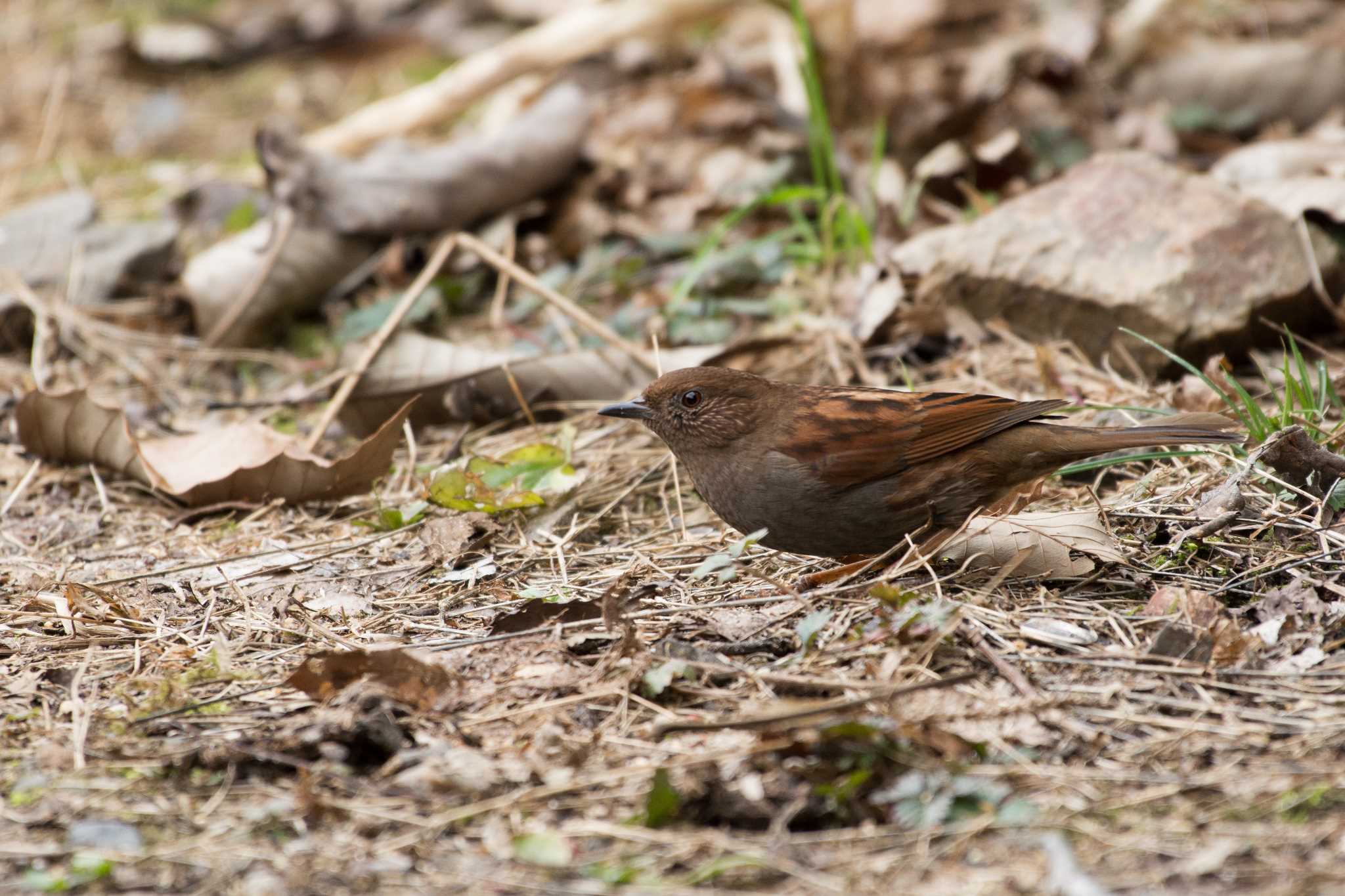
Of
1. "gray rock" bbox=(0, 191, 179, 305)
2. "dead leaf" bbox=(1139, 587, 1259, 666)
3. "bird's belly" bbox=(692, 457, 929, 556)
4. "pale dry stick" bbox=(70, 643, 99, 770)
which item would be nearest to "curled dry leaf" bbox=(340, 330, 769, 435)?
"bird's belly" bbox=(692, 457, 929, 556)

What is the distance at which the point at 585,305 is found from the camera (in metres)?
6.84

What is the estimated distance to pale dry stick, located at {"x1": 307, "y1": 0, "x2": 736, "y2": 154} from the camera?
8.34 m

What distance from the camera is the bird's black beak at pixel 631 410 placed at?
4.73 metres

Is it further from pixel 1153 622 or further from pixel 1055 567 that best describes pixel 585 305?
pixel 1153 622

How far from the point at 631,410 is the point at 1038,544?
1.50m

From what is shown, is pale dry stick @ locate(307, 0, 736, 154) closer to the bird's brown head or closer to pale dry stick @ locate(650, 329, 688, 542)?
pale dry stick @ locate(650, 329, 688, 542)

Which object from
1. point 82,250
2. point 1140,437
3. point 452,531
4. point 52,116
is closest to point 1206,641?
point 1140,437

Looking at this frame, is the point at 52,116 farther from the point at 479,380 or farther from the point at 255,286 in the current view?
the point at 479,380

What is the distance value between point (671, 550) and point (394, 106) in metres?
4.88

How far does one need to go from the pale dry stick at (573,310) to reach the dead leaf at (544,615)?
201 cm

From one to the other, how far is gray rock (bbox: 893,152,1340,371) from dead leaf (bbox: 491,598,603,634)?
9.11 ft

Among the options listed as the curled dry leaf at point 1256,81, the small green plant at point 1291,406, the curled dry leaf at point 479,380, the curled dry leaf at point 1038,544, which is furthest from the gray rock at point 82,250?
the curled dry leaf at point 1256,81

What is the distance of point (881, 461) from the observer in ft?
14.1

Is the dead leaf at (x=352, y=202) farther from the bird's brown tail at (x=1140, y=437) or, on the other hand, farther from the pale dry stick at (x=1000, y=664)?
the pale dry stick at (x=1000, y=664)
